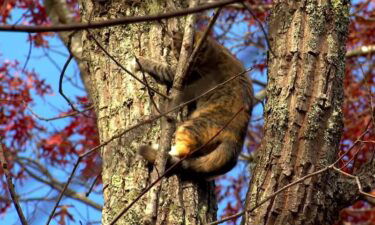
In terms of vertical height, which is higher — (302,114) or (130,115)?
(130,115)

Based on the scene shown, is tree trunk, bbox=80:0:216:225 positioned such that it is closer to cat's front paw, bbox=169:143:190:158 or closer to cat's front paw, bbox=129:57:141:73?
cat's front paw, bbox=129:57:141:73

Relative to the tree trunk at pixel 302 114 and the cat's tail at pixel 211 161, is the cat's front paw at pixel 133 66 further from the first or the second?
the tree trunk at pixel 302 114

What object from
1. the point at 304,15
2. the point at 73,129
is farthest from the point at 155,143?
the point at 73,129

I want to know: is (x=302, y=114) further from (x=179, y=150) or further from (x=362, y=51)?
(x=362, y=51)

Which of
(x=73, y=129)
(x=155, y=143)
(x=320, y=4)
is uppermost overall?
(x=73, y=129)

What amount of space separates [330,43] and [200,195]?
42.0 inches

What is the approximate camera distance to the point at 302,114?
297 centimetres

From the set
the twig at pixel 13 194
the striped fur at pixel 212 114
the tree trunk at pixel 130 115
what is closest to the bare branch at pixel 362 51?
the striped fur at pixel 212 114

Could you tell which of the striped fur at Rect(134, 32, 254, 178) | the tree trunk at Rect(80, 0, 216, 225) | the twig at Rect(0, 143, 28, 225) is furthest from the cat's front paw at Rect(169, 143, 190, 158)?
the twig at Rect(0, 143, 28, 225)

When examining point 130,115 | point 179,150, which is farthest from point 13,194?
point 179,150

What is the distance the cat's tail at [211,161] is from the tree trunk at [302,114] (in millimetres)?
579

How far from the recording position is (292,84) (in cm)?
302

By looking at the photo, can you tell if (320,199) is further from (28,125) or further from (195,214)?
(28,125)

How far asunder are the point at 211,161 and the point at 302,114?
45.2 inches
